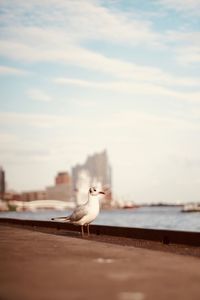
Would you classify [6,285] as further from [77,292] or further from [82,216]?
[82,216]

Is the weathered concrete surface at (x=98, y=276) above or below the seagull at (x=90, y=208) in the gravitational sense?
below

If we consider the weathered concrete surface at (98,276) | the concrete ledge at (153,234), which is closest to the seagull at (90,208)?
the concrete ledge at (153,234)

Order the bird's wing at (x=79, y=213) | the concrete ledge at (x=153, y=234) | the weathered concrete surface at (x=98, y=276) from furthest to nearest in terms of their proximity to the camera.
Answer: the bird's wing at (x=79, y=213) → the concrete ledge at (x=153, y=234) → the weathered concrete surface at (x=98, y=276)

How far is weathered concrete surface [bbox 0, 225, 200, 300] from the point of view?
5.76 m

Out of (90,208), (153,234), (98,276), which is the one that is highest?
(90,208)

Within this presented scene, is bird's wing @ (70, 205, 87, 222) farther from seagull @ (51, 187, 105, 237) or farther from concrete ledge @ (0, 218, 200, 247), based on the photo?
concrete ledge @ (0, 218, 200, 247)

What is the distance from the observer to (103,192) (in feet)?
58.4

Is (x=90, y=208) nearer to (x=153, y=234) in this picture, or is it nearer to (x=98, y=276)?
(x=153, y=234)

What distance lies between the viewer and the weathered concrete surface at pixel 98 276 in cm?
576

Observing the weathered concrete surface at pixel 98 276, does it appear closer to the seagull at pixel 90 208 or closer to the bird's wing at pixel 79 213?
the seagull at pixel 90 208

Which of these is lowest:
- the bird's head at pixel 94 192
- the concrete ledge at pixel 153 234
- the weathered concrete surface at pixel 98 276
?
the concrete ledge at pixel 153 234

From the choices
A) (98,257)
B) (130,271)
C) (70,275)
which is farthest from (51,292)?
(98,257)

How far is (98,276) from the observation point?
7020mm

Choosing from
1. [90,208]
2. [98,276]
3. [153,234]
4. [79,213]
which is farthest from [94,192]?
[98,276]
